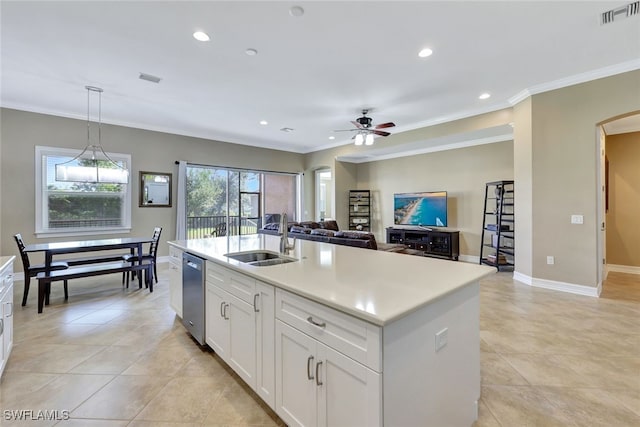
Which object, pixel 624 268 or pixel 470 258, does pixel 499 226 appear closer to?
pixel 470 258

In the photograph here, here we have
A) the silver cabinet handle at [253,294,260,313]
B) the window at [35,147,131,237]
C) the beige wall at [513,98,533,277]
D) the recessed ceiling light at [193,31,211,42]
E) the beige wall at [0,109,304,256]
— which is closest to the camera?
the silver cabinet handle at [253,294,260,313]

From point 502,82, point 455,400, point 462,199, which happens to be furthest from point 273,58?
point 462,199

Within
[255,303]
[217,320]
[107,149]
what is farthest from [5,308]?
[107,149]

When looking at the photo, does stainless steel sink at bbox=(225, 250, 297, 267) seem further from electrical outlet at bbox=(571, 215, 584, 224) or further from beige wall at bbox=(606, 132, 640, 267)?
beige wall at bbox=(606, 132, 640, 267)

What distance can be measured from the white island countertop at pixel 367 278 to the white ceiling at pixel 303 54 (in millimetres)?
2127

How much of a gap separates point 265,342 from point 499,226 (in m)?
4.81

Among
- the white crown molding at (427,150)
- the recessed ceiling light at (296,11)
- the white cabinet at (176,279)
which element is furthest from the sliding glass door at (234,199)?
the recessed ceiling light at (296,11)

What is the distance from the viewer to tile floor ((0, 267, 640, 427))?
170 centimetres

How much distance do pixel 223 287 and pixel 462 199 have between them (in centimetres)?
584

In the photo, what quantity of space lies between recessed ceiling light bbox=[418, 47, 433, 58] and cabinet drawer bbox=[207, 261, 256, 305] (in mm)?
2997

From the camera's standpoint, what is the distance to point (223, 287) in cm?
207

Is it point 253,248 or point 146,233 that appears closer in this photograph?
point 253,248

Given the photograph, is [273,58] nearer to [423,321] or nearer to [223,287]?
[223,287]

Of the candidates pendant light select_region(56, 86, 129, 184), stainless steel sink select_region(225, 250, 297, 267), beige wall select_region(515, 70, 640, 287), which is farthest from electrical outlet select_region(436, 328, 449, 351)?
pendant light select_region(56, 86, 129, 184)
